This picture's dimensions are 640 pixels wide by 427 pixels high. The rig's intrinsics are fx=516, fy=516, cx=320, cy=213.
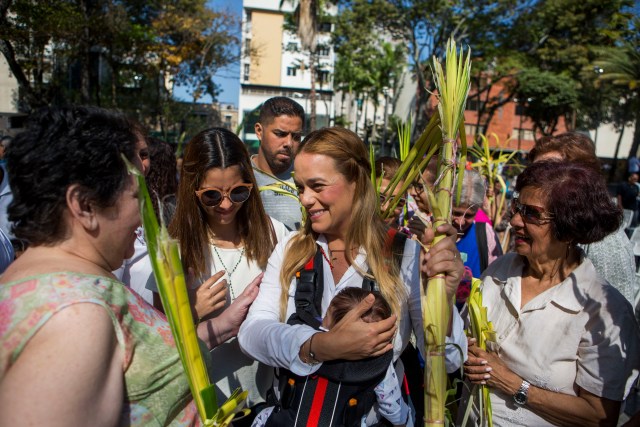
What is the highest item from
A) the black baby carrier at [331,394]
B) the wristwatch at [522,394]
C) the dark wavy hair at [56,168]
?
the dark wavy hair at [56,168]

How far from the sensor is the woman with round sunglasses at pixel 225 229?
7.95ft

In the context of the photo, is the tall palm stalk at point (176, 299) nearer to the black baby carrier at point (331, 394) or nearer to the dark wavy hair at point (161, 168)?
the black baby carrier at point (331, 394)

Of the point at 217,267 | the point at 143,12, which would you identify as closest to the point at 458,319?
the point at 217,267

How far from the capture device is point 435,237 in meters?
1.71

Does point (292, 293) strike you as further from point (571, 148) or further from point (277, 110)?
point (277, 110)

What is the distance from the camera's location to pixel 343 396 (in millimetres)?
1833

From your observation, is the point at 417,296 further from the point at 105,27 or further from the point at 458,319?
the point at 105,27

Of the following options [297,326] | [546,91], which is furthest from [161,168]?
[546,91]

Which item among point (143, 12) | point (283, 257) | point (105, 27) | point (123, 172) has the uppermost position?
point (143, 12)

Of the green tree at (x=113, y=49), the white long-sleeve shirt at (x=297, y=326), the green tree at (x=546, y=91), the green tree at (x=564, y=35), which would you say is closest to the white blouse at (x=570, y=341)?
the white long-sleeve shirt at (x=297, y=326)

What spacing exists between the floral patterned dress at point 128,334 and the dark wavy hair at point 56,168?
0.18m

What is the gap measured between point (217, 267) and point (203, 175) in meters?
0.46

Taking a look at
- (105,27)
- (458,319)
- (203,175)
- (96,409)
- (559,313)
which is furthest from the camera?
(105,27)

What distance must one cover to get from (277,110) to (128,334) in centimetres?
322
